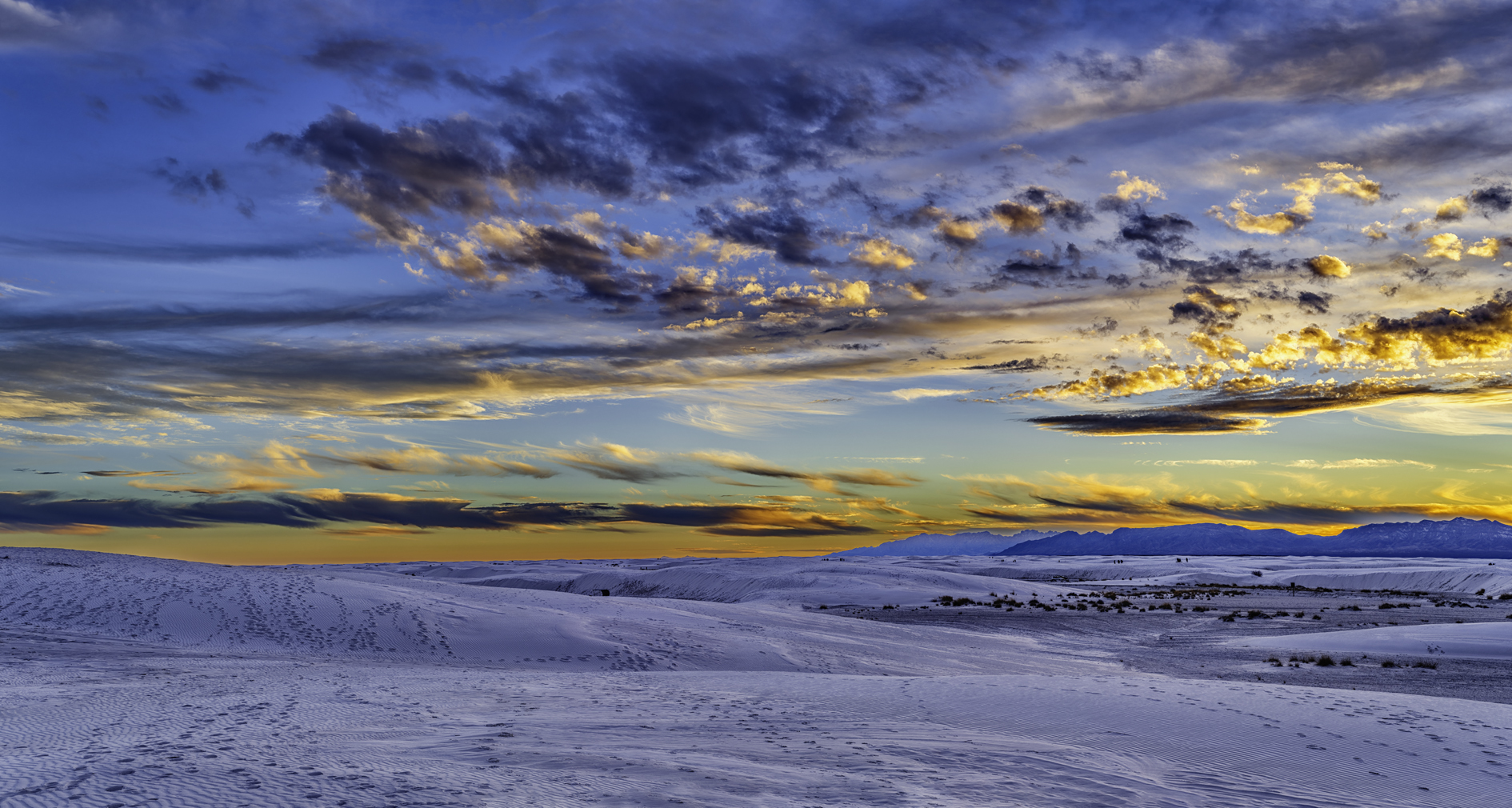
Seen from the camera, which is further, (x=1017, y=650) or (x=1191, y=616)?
(x=1191, y=616)

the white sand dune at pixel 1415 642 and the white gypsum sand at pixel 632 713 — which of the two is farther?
the white sand dune at pixel 1415 642

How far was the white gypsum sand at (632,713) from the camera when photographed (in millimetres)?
7883

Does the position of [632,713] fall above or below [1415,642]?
above

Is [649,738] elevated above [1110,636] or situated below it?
above

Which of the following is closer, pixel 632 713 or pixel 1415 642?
pixel 632 713

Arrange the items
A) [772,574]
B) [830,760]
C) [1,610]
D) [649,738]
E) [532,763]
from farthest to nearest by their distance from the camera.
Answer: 1. [772,574]
2. [1,610]
3. [649,738]
4. [830,760]
5. [532,763]

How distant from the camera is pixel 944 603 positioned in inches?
1748

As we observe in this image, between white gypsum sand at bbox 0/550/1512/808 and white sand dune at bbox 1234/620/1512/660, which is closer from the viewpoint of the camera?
white gypsum sand at bbox 0/550/1512/808

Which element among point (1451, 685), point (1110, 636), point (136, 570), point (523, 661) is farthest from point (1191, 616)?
point (136, 570)

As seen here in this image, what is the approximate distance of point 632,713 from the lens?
1190 centimetres

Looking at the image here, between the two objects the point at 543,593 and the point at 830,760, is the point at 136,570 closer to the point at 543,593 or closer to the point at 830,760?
the point at 543,593

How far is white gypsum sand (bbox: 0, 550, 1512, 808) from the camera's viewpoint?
7.88 metres

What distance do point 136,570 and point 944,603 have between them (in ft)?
114

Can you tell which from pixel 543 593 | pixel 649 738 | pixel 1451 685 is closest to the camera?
pixel 649 738
